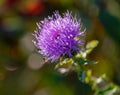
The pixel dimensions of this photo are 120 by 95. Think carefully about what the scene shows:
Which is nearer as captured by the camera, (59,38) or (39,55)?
(59,38)

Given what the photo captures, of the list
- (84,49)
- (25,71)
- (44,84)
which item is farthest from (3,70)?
(84,49)

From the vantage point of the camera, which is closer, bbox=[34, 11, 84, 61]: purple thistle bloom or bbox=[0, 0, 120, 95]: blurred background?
bbox=[34, 11, 84, 61]: purple thistle bloom

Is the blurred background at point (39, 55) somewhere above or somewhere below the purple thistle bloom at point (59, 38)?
above

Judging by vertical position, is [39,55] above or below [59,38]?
above

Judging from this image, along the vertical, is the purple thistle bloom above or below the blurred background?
below

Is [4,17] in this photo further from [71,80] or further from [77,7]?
[71,80]
